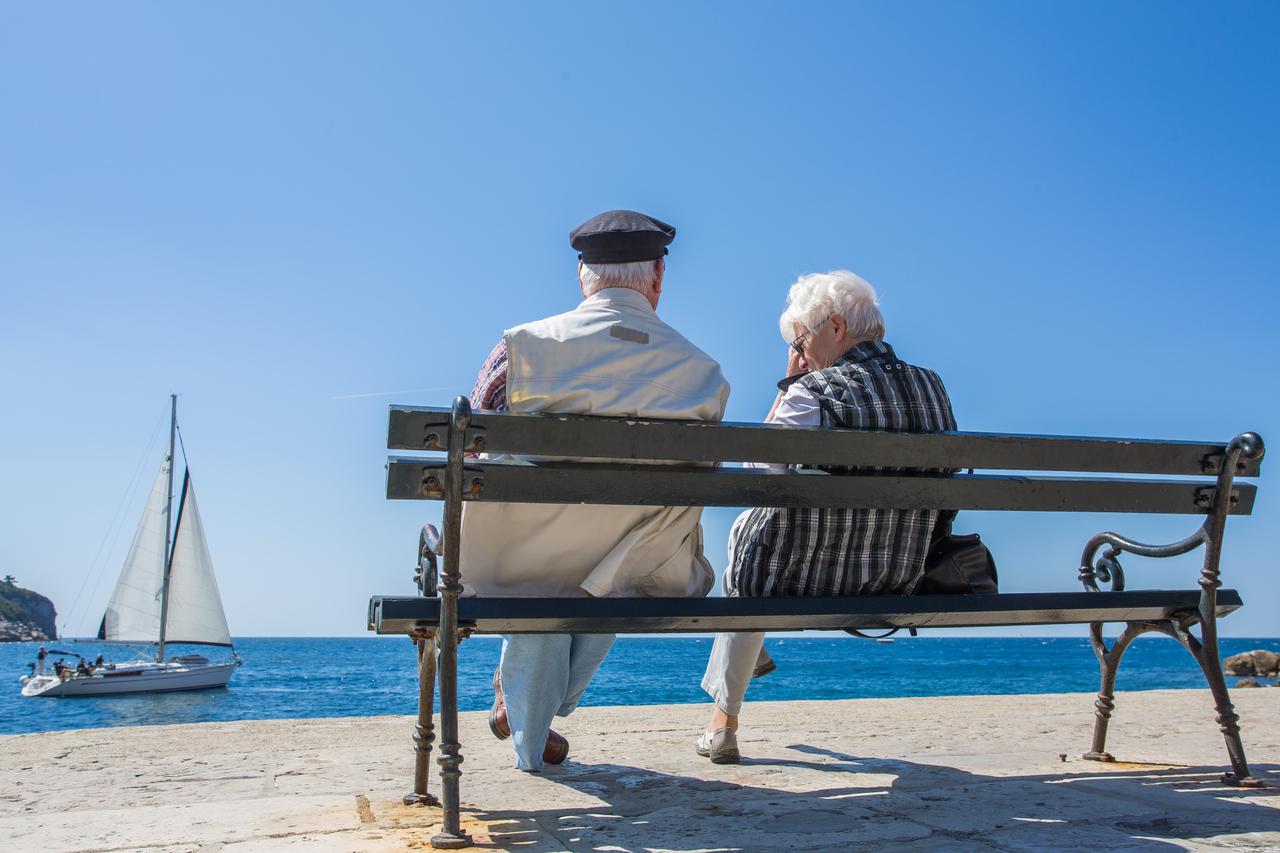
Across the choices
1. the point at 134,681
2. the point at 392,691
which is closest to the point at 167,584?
the point at 134,681

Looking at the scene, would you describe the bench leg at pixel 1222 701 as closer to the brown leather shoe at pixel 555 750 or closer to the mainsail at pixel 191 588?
the brown leather shoe at pixel 555 750

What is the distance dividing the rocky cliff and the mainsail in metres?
121

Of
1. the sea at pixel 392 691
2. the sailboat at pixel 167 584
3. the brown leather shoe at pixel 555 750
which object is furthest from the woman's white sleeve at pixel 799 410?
the sailboat at pixel 167 584

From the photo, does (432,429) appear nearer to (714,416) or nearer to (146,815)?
(714,416)

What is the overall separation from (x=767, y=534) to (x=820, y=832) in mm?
830

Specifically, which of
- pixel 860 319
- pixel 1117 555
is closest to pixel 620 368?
pixel 860 319

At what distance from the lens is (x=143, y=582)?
44906 millimetres

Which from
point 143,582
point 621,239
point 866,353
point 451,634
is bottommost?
point 143,582

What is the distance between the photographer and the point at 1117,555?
3.30 meters

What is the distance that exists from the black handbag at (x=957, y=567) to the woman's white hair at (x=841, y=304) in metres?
0.60

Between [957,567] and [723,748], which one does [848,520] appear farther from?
[723,748]

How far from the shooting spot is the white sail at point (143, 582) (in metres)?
44.4

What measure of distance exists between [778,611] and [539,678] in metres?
0.88

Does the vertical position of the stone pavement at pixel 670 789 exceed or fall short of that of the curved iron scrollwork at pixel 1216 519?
it falls short
